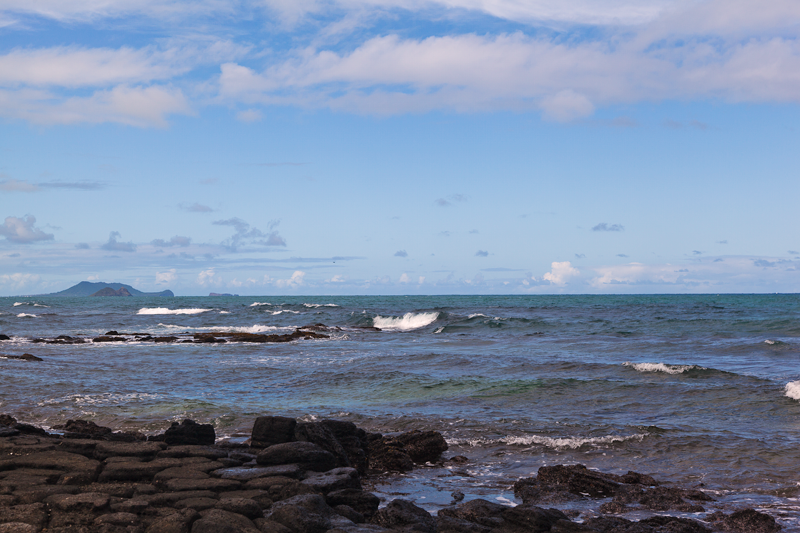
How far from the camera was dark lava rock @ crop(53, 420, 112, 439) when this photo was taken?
10.6m

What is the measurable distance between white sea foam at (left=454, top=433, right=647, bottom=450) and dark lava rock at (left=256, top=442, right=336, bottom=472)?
338 centimetres

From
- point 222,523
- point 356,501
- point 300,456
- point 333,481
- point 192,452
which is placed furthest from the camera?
point 192,452

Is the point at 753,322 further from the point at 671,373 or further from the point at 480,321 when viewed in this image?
the point at 671,373

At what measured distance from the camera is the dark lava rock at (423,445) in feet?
35.4

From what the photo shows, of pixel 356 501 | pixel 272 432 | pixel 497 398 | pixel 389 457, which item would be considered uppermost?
pixel 272 432

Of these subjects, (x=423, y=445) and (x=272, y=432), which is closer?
(x=272, y=432)

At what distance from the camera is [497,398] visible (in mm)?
16312

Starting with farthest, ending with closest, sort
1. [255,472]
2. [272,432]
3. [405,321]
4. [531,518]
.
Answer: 1. [405,321]
2. [272,432]
3. [255,472]
4. [531,518]

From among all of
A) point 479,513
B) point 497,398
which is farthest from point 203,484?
point 497,398

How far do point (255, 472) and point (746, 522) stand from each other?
6180 millimetres

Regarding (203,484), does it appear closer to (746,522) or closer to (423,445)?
(423,445)

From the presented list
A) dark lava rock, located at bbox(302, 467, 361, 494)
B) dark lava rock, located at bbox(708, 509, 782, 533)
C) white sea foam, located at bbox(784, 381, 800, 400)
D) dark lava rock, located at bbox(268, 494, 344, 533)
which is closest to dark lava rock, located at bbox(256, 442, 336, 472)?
dark lava rock, located at bbox(302, 467, 361, 494)

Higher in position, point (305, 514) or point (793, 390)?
point (305, 514)

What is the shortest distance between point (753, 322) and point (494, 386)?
2884 centimetres
